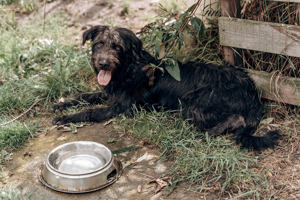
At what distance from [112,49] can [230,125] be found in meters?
1.57

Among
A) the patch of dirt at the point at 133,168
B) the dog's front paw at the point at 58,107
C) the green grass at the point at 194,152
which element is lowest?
the patch of dirt at the point at 133,168

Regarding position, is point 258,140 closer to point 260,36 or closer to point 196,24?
point 260,36

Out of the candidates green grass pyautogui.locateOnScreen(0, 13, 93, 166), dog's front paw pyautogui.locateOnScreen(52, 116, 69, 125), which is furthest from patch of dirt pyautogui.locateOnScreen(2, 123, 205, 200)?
green grass pyautogui.locateOnScreen(0, 13, 93, 166)

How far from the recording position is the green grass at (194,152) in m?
3.31

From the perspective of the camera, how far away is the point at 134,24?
22.7 ft

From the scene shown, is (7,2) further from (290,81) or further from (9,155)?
(290,81)

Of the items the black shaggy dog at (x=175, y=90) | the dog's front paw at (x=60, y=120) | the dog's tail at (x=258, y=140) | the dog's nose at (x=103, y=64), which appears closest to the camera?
the dog's tail at (x=258, y=140)

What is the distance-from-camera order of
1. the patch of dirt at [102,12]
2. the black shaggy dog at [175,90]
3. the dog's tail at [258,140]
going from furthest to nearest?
the patch of dirt at [102,12]
the black shaggy dog at [175,90]
the dog's tail at [258,140]

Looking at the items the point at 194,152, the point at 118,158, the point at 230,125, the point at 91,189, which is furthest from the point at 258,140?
the point at 91,189

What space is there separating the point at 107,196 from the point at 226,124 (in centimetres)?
150

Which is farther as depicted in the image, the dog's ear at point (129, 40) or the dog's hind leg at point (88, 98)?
the dog's hind leg at point (88, 98)

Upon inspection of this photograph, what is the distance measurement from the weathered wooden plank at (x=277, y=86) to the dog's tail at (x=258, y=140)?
45cm

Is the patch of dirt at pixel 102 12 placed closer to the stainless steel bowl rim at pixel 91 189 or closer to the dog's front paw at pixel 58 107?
the dog's front paw at pixel 58 107

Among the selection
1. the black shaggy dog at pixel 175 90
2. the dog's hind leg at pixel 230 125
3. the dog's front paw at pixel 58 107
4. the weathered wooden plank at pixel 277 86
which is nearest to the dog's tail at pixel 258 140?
the black shaggy dog at pixel 175 90
